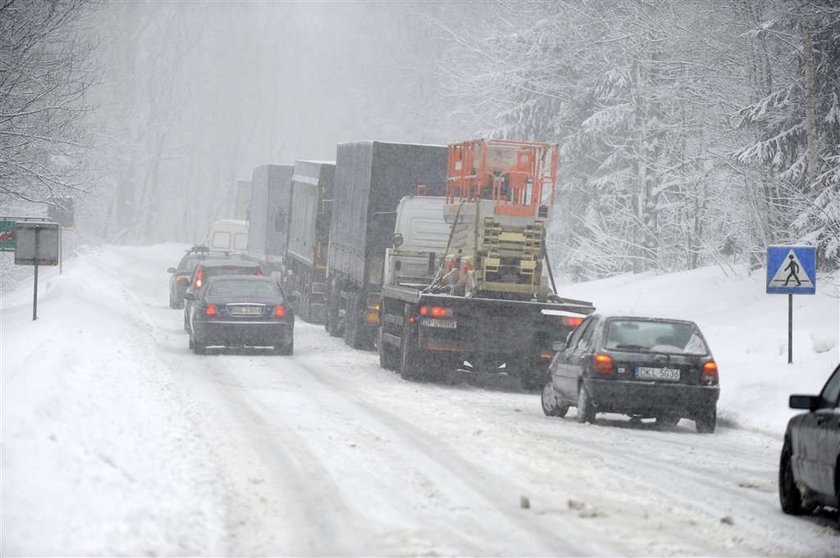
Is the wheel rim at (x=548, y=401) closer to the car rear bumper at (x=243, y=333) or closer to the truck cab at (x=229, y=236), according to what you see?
the car rear bumper at (x=243, y=333)

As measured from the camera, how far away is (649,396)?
51.5 feet

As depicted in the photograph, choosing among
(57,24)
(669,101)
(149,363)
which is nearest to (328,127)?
(669,101)

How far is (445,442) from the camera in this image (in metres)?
13.5

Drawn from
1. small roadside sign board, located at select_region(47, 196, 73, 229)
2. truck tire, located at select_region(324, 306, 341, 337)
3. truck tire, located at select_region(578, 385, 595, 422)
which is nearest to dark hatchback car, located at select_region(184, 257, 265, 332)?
truck tire, located at select_region(324, 306, 341, 337)

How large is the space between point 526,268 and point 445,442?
782 centimetres

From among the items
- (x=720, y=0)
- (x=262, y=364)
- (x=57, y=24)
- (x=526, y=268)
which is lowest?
(x=262, y=364)

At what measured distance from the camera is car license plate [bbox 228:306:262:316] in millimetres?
24842

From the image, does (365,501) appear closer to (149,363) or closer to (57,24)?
(149,363)

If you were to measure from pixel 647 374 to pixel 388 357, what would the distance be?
323 inches

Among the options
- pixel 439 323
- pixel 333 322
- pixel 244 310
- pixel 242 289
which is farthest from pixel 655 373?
pixel 333 322

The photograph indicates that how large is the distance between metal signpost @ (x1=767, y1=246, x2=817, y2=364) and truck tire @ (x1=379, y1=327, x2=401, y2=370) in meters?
6.65

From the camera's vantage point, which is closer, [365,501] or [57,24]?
[365,501]

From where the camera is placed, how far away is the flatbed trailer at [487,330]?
20.8 meters

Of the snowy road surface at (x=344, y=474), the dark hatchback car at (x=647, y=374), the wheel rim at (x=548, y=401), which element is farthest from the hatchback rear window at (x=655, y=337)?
the wheel rim at (x=548, y=401)
